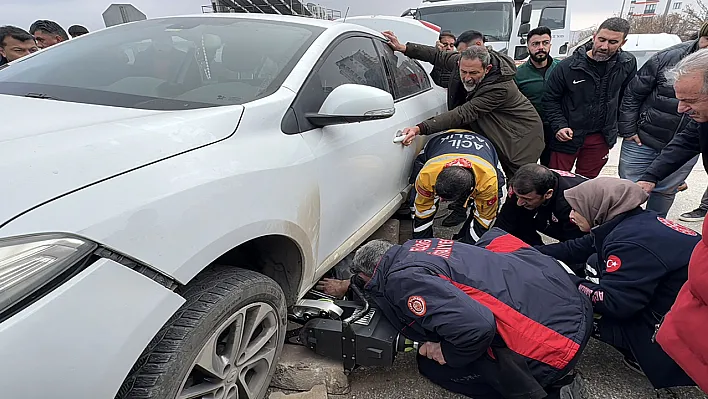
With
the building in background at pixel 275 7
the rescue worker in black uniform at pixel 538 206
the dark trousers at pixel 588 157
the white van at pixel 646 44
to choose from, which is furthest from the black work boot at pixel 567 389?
the building in background at pixel 275 7

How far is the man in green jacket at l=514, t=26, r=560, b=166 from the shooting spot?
12.5 ft

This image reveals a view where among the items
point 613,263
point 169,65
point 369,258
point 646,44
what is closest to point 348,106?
point 369,258

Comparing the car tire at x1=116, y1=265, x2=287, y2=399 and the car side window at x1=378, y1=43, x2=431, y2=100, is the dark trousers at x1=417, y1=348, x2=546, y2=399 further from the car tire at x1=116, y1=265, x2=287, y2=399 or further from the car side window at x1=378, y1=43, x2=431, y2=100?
the car side window at x1=378, y1=43, x2=431, y2=100

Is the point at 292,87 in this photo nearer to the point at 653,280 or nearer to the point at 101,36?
the point at 101,36

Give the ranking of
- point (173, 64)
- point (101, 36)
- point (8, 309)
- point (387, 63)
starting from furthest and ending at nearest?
point (387, 63) < point (101, 36) < point (173, 64) < point (8, 309)

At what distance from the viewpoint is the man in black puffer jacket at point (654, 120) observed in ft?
9.64

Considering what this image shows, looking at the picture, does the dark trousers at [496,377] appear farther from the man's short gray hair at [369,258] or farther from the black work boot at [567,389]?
the man's short gray hair at [369,258]

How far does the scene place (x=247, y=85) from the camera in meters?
1.73

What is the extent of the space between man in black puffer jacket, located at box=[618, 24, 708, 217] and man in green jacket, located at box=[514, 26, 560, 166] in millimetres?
619

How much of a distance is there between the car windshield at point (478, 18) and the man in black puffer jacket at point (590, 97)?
4688mm

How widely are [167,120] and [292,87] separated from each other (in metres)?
0.54

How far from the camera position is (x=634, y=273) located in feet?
5.72

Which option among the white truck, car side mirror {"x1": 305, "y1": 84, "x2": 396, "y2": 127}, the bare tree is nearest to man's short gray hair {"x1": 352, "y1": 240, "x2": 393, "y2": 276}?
car side mirror {"x1": 305, "y1": 84, "x2": 396, "y2": 127}

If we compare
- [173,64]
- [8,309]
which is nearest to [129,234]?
[8,309]
